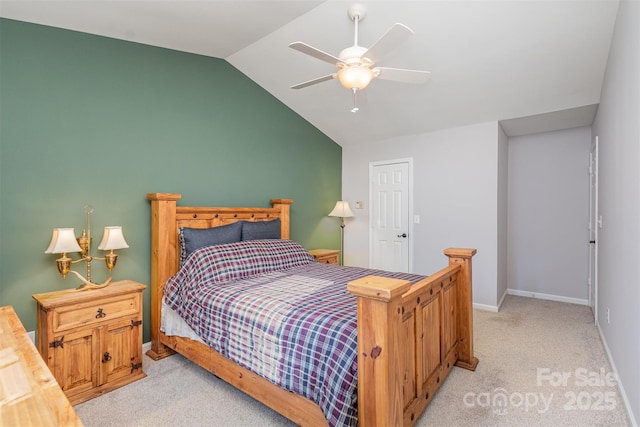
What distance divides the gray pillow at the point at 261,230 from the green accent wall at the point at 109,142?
16.1 inches

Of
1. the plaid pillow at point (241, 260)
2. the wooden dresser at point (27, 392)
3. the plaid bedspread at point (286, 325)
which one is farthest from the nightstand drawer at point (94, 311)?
the wooden dresser at point (27, 392)

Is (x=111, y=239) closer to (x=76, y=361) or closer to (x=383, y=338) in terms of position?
(x=76, y=361)

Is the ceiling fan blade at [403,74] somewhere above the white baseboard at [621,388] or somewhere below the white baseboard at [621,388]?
above

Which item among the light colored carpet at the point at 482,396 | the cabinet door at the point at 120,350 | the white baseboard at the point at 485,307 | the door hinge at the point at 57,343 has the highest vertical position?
the door hinge at the point at 57,343

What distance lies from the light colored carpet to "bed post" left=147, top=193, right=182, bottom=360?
0.23 meters

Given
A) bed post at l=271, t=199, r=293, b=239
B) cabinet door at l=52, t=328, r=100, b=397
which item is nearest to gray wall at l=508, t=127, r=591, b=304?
bed post at l=271, t=199, r=293, b=239

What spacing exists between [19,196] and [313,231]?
3156 mm

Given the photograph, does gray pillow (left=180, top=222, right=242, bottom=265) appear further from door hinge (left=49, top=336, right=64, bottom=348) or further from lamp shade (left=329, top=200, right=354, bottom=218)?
lamp shade (left=329, top=200, right=354, bottom=218)

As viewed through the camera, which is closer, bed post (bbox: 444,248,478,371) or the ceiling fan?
the ceiling fan

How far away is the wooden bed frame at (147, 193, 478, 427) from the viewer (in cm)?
140

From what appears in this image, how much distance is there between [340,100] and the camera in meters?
4.07

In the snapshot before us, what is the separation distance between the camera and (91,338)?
2.24 m

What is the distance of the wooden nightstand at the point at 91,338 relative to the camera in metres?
2.10

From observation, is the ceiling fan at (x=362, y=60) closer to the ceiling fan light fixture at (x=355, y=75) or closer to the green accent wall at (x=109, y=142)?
the ceiling fan light fixture at (x=355, y=75)
